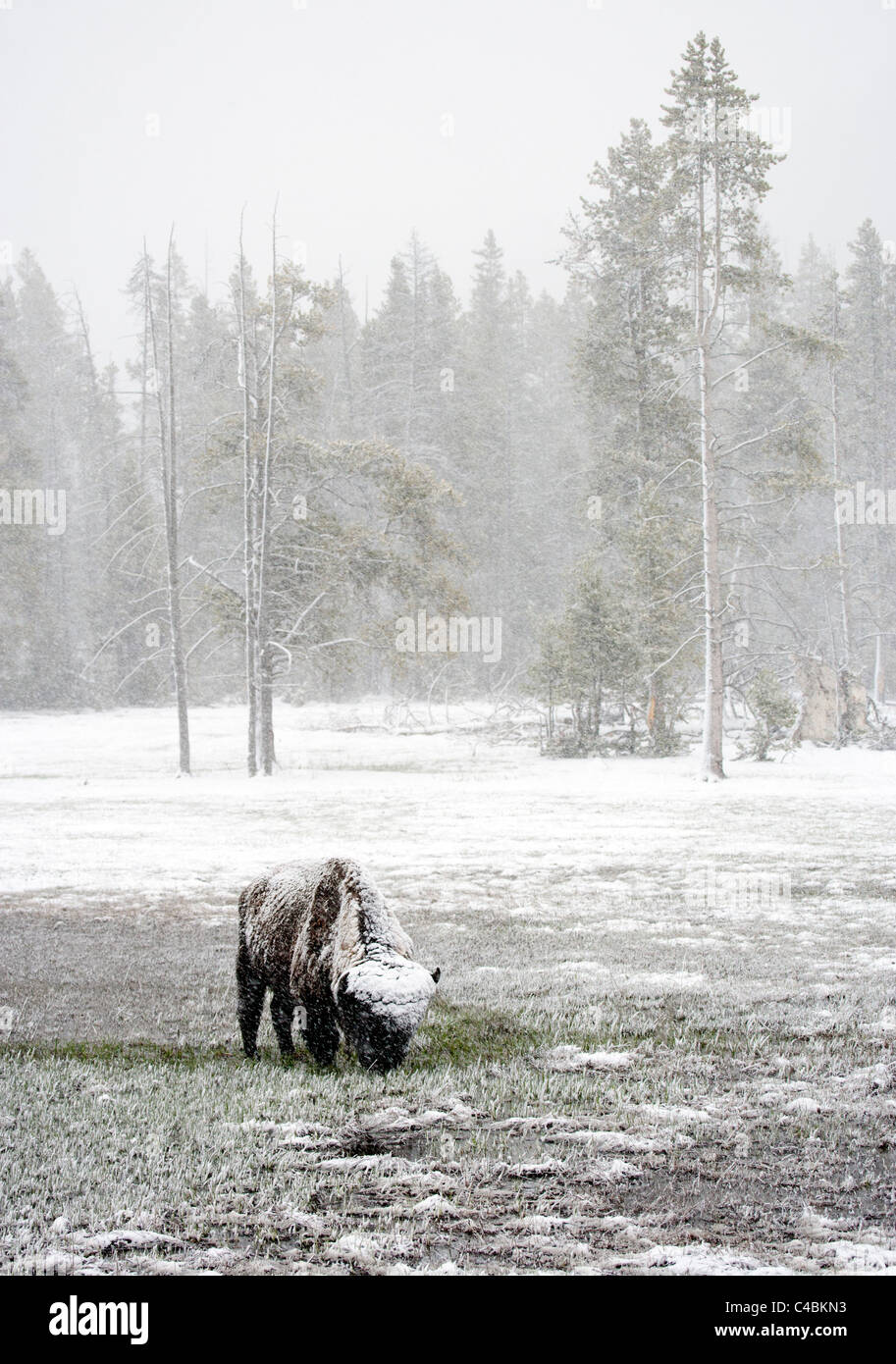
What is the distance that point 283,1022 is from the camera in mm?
6078

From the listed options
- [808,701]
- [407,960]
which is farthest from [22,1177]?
[808,701]

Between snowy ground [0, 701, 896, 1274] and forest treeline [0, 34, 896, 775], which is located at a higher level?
forest treeline [0, 34, 896, 775]

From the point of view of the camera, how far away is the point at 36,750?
31.5 metres

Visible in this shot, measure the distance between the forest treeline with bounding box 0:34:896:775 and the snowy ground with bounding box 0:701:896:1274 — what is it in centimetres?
1289

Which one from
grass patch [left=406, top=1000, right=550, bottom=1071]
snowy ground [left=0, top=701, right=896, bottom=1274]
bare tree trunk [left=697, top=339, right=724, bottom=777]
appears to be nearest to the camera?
snowy ground [left=0, top=701, right=896, bottom=1274]

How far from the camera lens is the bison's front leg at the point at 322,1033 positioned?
562 centimetres

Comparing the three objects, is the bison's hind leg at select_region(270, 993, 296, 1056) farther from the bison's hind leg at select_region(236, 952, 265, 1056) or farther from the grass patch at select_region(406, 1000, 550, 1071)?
the grass patch at select_region(406, 1000, 550, 1071)

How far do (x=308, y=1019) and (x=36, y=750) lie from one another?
28.3 metres

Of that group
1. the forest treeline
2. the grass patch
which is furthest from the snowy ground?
the forest treeline

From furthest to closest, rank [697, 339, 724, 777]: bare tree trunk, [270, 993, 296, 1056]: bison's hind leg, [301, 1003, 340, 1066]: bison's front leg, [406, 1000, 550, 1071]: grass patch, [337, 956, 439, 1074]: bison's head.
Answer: [697, 339, 724, 777]: bare tree trunk < [270, 993, 296, 1056]: bison's hind leg < [406, 1000, 550, 1071]: grass patch < [301, 1003, 340, 1066]: bison's front leg < [337, 956, 439, 1074]: bison's head

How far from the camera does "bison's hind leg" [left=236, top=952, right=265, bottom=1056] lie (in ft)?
19.9

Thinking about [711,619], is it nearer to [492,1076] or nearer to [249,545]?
[249,545]

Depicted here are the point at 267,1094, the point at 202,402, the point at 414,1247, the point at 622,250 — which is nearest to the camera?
the point at 414,1247

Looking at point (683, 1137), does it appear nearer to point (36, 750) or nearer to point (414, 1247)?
point (414, 1247)
